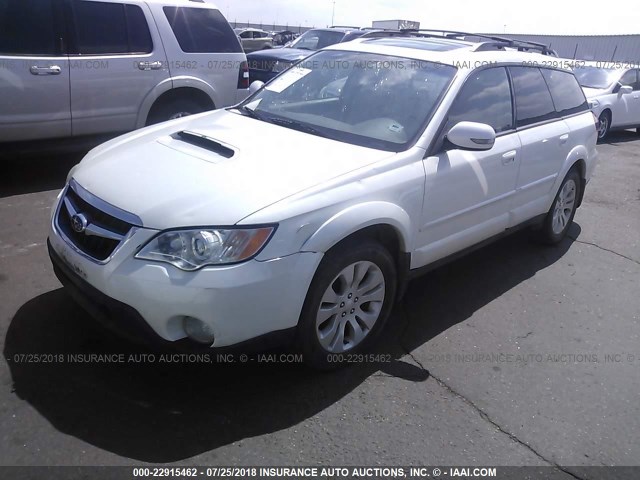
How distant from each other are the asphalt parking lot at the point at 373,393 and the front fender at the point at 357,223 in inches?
31.9

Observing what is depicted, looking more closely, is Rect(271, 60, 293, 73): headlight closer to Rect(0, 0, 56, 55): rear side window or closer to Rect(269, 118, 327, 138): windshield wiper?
Rect(0, 0, 56, 55): rear side window

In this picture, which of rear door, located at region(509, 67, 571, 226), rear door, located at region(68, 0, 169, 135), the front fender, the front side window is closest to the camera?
the front fender

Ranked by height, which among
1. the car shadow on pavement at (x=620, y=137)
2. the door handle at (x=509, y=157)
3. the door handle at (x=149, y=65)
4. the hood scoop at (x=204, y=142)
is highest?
the door handle at (x=149, y=65)

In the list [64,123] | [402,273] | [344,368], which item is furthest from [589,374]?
[64,123]

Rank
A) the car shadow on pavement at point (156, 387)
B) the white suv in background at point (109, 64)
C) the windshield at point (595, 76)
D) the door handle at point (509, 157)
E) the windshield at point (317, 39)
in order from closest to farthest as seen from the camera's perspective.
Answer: the car shadow on pavement at point (156, 387) < the door handle at point (509, 157) < the white suv in background at point (109, 64) < the windshield at point (595, 76) < the windshield at point (317, 39)

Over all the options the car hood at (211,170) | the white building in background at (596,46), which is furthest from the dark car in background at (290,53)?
the white building in background at (596,46)

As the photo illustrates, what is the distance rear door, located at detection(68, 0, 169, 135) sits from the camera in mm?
6055

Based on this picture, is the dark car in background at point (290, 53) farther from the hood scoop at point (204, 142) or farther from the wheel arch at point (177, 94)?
the hood scoop at point (204, 142)

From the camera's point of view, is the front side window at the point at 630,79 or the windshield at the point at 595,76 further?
the front side window at the point at 630,79

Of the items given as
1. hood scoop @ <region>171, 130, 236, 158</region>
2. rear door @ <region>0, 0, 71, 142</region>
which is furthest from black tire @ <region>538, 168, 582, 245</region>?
rear door @ <region>0, 0, 71, 142</region>

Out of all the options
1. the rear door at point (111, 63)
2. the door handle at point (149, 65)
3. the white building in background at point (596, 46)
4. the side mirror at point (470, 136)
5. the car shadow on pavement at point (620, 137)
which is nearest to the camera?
the side mirror at point (470, 136)

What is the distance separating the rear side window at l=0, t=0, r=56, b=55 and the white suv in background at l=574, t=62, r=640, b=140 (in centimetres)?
955

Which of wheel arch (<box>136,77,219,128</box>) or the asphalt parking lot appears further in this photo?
wheel arch (<box>136,77,219,128</box>)

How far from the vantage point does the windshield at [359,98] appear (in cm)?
367
